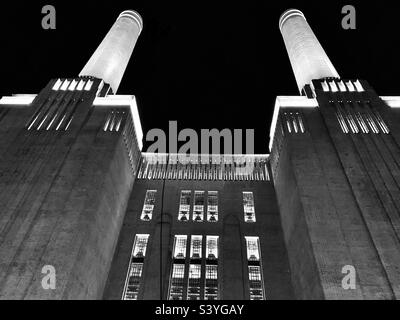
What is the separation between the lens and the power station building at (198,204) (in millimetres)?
21641

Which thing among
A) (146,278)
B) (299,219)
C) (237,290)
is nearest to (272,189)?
(299,219)

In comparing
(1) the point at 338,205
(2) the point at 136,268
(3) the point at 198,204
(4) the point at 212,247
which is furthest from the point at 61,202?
(1) the point at 338,205

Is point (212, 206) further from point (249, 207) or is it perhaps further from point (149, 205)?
point (149, 205)

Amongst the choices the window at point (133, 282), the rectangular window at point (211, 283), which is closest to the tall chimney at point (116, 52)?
the window at point (133, 282)

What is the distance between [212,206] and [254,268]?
6.59 metres

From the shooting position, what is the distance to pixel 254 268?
1043 inches

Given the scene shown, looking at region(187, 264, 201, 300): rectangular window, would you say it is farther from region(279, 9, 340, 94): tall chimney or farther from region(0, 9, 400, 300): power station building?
region(279, 9, 340, 94): tall chimney

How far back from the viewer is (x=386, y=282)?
20219 millimetres

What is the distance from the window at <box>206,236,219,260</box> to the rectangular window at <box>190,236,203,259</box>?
530mm

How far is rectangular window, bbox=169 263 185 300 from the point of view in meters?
24.8

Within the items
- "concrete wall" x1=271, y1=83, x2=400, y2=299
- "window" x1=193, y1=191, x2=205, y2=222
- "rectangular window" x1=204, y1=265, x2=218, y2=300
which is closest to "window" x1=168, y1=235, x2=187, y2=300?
"rectangular window" x1=204, y1=265, x2=218, y2=300

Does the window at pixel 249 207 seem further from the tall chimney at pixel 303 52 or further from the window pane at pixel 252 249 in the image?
the tall chimney at pixel 303 52

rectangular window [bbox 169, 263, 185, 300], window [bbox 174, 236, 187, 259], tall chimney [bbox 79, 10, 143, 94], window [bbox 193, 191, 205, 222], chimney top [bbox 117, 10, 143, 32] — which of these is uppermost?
chimney top [bbox 117, 10, 143, 32]
